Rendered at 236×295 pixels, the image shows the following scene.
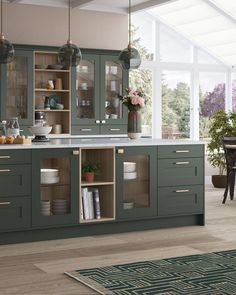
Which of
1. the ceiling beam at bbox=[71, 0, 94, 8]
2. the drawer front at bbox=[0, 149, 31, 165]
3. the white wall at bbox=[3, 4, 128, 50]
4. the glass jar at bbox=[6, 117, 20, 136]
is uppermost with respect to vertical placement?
the ceiling beam at bbox=[71, 0, 94, 8]

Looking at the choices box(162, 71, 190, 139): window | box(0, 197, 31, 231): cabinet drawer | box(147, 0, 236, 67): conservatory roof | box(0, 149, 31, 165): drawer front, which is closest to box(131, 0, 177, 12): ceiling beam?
box(147, 0, 236, 67): conservatory roof

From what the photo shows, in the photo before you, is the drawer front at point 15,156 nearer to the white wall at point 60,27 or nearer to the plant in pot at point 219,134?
the white wall at point 60,27

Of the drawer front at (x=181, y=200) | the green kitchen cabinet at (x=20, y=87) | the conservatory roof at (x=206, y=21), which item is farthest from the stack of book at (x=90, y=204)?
the conservatory roof at (x=206, y=21)

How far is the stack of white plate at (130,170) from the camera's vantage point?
6270mm

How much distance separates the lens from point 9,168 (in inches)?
223

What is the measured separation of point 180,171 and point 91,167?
3.05 feet

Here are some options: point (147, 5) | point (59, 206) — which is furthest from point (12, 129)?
point (147, 5)

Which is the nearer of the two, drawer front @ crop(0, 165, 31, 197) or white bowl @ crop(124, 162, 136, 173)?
drawer front @ crop(0, 165, 31, 197)

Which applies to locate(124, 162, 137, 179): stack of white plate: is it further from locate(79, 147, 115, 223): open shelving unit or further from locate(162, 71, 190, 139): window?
locate(162, 71, 190, 139): window

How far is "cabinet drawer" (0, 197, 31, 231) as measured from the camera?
5.65m

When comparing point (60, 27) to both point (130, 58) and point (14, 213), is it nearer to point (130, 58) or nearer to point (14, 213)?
point (130, 58)

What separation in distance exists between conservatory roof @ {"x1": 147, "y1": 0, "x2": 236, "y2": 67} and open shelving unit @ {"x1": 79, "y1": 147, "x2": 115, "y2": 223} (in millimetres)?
3717

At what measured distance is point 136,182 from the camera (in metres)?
6.34

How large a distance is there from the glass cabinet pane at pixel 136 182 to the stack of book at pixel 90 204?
0.28 m
